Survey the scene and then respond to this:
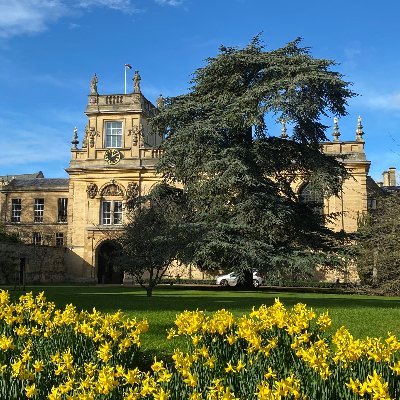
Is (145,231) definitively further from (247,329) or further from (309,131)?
(247,329)

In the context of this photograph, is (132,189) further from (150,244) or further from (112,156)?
(150,244)

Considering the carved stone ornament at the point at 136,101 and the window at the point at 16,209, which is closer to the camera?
the carved stone ornament at the point at 136,101

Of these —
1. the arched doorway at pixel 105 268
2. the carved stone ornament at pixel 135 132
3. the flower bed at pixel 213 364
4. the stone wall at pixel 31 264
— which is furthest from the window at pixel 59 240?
the flower bed at pixel 213 364

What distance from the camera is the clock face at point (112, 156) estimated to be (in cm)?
4206

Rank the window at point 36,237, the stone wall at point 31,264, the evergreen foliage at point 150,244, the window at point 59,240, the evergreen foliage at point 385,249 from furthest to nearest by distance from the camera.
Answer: the window at point 36,237
the window at point 59,240
the stone wall at point 31,264
the evergreen foliage at point 385,249
the evergreen foliage at point 150,244

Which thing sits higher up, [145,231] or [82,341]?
[145,231]

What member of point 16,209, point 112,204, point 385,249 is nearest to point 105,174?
point 112,204

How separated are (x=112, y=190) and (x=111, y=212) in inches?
64.9

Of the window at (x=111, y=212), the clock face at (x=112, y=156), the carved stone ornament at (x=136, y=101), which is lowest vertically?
the window at (x=111, y=212)

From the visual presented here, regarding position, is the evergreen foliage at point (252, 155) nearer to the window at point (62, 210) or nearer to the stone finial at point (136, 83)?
the stone finial at point (136, 83)

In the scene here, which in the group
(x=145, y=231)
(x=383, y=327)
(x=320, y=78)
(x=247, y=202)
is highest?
(x=320, y=78)

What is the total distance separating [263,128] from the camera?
2745 centimetres

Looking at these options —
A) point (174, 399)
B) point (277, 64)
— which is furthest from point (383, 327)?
point (277, 64)

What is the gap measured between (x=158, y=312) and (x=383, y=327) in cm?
484
